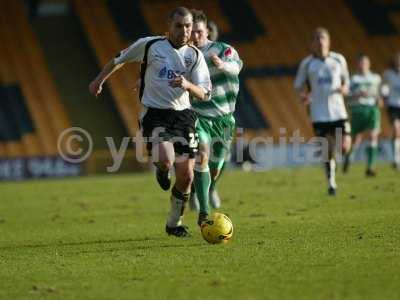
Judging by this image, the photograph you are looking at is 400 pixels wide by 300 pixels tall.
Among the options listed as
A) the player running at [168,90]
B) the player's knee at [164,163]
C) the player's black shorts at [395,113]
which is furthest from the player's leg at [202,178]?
the player's black shorts at [395,113]

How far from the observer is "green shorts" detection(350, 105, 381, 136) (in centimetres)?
2244

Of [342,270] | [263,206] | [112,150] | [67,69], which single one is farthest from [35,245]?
[67,69]

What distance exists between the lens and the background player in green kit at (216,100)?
1236cm

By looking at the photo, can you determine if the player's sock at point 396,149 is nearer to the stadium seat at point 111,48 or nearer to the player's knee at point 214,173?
the stadium seat at point 111,48

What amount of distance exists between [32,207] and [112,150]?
550 inches

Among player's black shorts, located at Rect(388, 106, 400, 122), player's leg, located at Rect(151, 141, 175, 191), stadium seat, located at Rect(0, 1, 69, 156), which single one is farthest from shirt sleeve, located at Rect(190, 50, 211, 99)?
stadium seat, located at Rect(0, 1, 69, 156)

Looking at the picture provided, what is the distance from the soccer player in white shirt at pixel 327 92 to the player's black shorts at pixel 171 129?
20.5 feet

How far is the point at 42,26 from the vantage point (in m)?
36.1

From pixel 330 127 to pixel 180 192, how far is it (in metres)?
6.58

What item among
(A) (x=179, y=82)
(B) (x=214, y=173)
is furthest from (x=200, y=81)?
(B) (x=214, y=173)

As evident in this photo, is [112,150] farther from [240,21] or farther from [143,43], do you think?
[143,43]

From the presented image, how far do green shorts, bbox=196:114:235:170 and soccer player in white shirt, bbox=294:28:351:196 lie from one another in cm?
373

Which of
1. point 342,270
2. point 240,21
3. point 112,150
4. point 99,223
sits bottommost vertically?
point 112,150

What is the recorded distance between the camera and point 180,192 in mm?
10984
